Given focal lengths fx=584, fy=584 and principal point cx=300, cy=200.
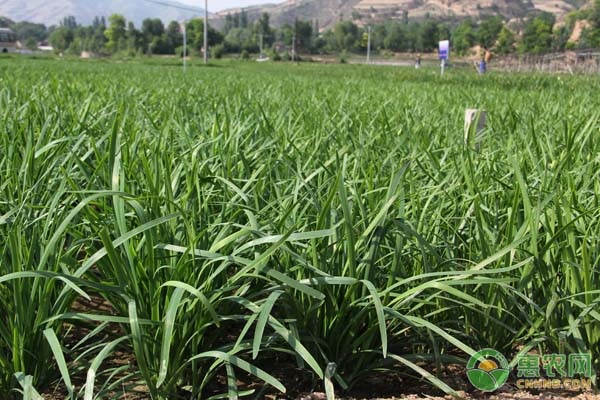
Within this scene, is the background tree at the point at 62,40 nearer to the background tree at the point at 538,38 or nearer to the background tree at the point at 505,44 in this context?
A: the background tree at the point at 505,44

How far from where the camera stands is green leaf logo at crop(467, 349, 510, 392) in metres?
1.27

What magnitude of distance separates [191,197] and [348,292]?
1.62ft

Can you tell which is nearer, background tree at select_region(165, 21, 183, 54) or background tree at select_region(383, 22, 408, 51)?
background tree at select_region(165, 21, 183, 54)

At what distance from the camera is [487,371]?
4.23 ft

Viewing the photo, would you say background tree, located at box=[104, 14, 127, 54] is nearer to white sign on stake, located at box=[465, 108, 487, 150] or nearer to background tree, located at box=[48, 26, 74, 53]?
background tree, located at box=[48, 26, 74, 53]

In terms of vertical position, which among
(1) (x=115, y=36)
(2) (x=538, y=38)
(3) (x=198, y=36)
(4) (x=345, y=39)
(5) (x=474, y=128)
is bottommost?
(5) (x=474, y=128)

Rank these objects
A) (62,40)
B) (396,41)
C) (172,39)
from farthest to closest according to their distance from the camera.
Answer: (396,41) < (62,40) < (172,39)

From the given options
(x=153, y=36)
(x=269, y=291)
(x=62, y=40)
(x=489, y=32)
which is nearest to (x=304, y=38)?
(x=153, y=36)

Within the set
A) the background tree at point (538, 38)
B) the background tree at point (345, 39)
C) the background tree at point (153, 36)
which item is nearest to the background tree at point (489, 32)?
the background tree at point (538, 38)

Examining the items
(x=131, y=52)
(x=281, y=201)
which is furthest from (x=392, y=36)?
(x=281, y=201)

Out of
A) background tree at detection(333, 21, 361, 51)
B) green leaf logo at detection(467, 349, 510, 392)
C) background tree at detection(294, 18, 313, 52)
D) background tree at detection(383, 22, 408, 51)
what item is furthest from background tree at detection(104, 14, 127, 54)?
green leaf logo at detection(467, 349, 510, 392)

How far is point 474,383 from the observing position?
4.16 feet

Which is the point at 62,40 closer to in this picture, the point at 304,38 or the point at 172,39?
the point at 172,39

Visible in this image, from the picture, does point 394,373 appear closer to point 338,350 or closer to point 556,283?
point 338,350
